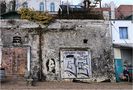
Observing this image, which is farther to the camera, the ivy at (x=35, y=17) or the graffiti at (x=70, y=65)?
the ivy at (x=35, y=17)

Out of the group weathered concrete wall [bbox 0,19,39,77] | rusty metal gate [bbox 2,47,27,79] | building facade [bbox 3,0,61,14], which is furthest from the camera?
building facade [bbox 3,0,61,14]

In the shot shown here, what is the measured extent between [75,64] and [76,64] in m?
0.11

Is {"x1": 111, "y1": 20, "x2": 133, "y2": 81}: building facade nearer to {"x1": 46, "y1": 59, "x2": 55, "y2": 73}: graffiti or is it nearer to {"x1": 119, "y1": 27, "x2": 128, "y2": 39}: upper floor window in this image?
{"x1": 119, "y1": 27, "x2": 128, "y2": 39}: upper floor window

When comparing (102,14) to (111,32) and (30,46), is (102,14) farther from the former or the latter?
(30,46)

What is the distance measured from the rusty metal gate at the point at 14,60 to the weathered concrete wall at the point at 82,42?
2187 mm

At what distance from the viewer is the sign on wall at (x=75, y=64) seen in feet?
111

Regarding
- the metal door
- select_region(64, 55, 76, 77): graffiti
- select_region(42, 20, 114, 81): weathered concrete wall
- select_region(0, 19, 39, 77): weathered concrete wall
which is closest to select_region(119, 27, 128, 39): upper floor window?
select_region(42, 20, 114, 81): weathered concrete wall

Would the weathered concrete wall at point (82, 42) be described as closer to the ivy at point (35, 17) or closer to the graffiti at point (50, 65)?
the graffiti at point (50, 65)

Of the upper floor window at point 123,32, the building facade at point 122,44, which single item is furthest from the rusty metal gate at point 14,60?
the upper floor window at point 123,32

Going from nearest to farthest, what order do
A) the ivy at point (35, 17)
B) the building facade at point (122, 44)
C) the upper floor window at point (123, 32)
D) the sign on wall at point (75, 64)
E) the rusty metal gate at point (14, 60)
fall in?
the rusty metal gate at point (14, 60) < the sign on wall at point (75, 64) < the ivy at point (35, 17) < the building facade at point (122, 44) < the upper floor window at point (123, 32)

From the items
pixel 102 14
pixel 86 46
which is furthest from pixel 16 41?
pixel 102 14

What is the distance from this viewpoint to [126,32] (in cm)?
3616

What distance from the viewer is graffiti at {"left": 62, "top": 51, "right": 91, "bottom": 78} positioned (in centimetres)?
3394

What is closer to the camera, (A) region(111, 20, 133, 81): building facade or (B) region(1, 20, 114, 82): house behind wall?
(B) region(1, 20, 114, 82): house behind wall
